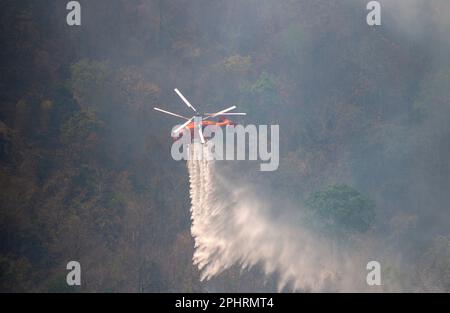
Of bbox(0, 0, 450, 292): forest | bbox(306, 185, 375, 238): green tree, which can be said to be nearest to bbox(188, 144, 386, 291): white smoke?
bbox(306, 185, 375, 238): green tree

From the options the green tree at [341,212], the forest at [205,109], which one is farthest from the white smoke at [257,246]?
the forest at [205,109]

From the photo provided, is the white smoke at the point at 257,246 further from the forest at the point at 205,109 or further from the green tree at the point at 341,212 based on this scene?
the forest at the point at 205,109

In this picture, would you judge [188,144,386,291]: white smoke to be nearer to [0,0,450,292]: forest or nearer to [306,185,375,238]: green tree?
[306,185,375,238]: green tree

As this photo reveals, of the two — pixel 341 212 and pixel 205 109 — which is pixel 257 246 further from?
pixel 205 109

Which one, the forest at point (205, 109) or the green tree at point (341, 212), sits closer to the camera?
the green tree at point (341, 212)
